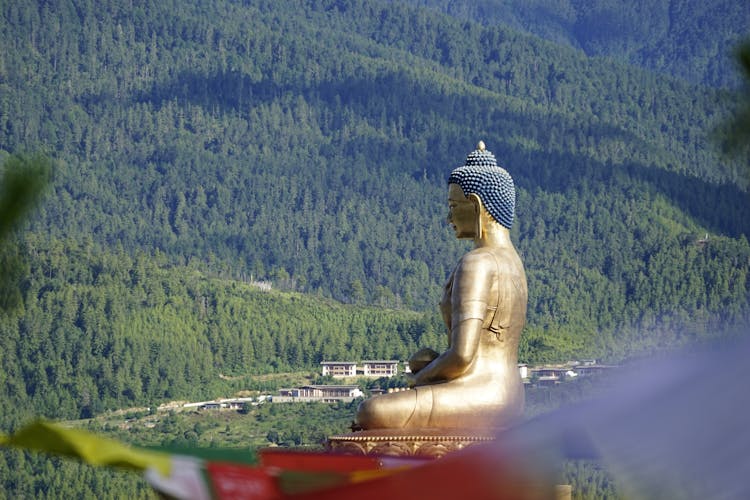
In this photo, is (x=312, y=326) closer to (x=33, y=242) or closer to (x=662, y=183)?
(x=33, y=242)

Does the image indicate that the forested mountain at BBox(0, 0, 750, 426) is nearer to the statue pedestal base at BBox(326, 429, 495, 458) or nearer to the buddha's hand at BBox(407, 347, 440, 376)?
the buddha's hand at BBox(407, 347, 440, 376)

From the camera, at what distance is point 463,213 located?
16.3 meters

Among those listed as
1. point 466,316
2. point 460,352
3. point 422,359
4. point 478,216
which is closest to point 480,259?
point 466,316

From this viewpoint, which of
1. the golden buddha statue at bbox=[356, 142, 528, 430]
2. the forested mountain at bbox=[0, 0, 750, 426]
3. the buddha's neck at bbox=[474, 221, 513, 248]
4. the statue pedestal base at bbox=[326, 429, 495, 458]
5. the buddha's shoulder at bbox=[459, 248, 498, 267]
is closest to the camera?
the statue pedestal base at bbox=[326, 429, 495, 458]

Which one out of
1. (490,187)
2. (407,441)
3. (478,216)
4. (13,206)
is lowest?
(407,441)

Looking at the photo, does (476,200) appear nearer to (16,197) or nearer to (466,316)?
(466,316)

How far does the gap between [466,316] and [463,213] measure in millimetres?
1392

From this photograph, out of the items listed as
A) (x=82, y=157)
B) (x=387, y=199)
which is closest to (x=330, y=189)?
(x=387, y=199)

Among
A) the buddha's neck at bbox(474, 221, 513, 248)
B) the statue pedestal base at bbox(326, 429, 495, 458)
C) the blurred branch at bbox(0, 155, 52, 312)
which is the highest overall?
the blurred branch at bbox(0, 155, 52, 312)

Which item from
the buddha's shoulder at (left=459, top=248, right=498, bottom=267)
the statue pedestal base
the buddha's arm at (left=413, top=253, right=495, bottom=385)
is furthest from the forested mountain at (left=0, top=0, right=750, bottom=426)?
the statue pedestal base

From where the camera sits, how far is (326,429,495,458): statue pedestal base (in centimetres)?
1434

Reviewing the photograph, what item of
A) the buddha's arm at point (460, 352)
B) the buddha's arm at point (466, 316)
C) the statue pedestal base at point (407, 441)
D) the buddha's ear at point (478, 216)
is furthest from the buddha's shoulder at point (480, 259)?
the statue pedestal base at point (407, 441)

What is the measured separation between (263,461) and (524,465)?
2.51 meters

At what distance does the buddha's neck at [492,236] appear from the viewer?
16.0 meters
